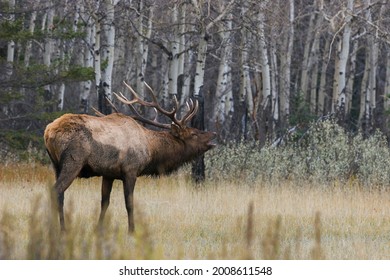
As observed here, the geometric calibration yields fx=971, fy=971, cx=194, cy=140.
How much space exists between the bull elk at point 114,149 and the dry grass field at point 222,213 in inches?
14.1

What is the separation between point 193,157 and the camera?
1139 cm

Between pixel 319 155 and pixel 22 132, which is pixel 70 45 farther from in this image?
pixel 319 155

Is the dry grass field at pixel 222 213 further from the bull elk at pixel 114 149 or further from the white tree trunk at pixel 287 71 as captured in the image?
the white tree trunk at pixel 287 71

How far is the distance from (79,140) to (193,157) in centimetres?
190

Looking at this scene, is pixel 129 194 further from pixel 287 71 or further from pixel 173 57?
pixel 287 71

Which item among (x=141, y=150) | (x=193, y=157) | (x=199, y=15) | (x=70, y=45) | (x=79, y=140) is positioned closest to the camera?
(x=79, y=140)

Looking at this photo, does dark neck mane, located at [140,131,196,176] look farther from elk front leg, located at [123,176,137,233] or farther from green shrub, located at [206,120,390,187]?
green shrub, located at [206,120,390,187]

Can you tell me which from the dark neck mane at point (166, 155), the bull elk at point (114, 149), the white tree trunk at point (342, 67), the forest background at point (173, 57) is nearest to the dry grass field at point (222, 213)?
the bull elk at point (114, 149)

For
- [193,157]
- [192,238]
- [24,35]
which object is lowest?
[192,238]

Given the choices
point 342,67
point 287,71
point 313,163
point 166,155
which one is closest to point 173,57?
point 313,163

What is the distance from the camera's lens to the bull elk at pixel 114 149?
986 centimetres

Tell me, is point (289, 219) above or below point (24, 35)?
below

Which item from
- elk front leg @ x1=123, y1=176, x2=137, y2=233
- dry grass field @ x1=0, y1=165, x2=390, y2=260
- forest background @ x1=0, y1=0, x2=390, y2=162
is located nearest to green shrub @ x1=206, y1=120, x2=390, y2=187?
dry grass field @ x1=0, y1=165, x2=390, y2=260

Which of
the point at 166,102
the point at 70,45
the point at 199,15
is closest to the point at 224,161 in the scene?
the point at 199,15
